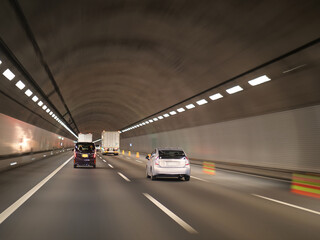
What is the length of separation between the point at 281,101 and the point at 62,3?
10.7m

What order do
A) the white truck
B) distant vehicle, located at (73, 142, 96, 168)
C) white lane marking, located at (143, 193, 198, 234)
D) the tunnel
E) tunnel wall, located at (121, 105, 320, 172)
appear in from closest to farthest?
white lane marking, located at (143, 193, 198, 234), the tunnel, tunnel wall, located at (121, 105, 320, 172), distant vehicle, located at (73, 142, 96, 168), the white truck

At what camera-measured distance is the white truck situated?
4238 cm

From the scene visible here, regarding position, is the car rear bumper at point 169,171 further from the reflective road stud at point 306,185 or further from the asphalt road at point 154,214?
the reflective road stud at point 306,185

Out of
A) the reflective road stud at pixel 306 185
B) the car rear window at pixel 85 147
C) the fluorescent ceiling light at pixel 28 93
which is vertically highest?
the fluorescent ceiling light at pixel 28 93

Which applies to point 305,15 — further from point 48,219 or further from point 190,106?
point 190,106

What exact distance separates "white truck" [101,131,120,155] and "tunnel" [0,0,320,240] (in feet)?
58.5

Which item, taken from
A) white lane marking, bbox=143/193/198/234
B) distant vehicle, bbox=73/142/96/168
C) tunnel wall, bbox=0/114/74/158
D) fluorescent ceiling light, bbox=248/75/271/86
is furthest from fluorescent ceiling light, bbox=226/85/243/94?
tunnel wall, bbox=0/114/74/158

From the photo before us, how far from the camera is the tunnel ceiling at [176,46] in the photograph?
10.3 metres

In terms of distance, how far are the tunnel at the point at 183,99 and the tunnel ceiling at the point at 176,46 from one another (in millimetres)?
63

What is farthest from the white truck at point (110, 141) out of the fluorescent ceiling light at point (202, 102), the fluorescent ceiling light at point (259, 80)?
the fluorescent ceiling light at point (259, 80)

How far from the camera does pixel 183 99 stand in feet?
78.0

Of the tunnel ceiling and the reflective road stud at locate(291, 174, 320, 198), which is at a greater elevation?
the tunnel ceiling

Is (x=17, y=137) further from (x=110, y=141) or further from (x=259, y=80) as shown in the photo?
(x=110, y=141)

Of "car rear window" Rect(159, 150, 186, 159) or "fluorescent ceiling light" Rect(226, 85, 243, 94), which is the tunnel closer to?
"fluorescent ceiling light" Rect(226, 85, 243, 94)
